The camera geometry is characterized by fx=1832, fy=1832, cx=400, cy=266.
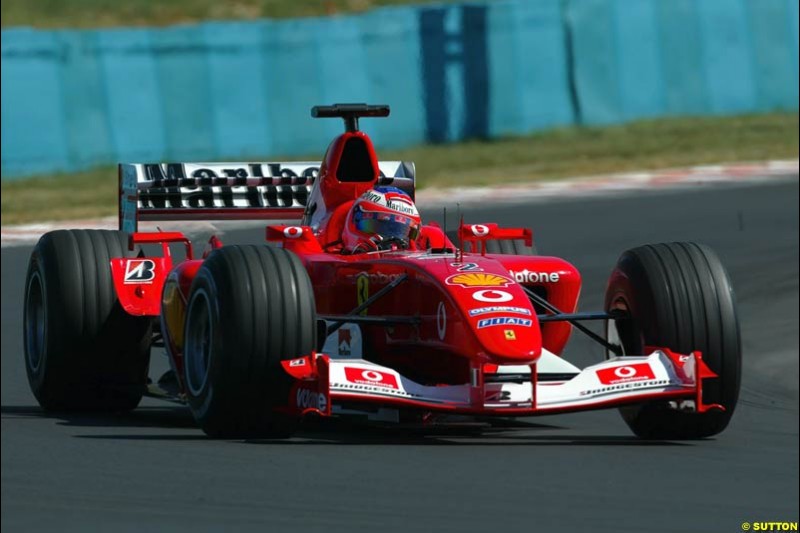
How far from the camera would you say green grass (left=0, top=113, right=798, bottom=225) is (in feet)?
72.1

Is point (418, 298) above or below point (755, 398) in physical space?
above

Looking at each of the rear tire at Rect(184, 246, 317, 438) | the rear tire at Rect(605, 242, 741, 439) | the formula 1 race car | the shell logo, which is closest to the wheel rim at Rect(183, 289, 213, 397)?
the formula 1 race car

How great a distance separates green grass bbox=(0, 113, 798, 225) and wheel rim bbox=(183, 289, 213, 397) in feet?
37.4

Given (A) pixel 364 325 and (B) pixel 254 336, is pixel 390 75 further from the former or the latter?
(B) pixel 254 336

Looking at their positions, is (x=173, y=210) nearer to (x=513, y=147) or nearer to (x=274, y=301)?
(x=274, y=301)

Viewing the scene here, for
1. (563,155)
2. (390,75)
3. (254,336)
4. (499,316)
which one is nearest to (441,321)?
(499,316)

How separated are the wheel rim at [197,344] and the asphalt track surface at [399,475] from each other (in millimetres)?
280

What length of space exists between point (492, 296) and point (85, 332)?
113 inches

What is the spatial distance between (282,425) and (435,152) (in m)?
15.9

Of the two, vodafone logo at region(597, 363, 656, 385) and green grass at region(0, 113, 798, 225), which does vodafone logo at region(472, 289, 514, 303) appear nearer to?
vodafone logo at region(597, 363, 656, 385)

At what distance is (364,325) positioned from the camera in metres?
9.70

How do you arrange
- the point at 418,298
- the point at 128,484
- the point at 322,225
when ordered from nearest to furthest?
the point at 128,484
the point at 418,298
the point at 322,225

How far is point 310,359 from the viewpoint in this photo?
8.59 metres

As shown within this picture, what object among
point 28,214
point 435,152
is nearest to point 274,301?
point 28,214
